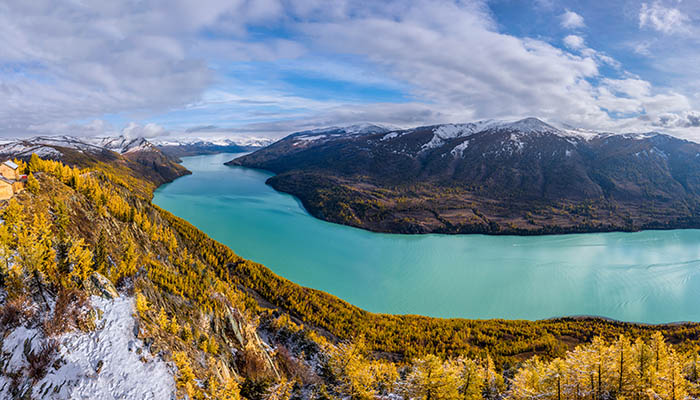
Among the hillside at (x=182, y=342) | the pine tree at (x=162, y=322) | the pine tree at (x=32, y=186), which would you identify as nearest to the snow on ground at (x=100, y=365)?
the hillside at (x=182, y=342)

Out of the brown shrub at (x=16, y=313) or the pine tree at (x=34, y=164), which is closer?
the brown shrub at (x=16, y=313)

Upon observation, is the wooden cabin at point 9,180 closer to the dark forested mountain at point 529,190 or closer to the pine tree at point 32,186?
the pine tree at point 32,186

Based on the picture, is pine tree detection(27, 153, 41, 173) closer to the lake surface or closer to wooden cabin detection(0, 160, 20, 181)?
wooden cabin detection(0, 160, 20, 181)

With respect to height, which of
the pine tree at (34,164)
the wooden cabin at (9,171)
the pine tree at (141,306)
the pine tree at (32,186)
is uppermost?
the pine tree at (34,164)

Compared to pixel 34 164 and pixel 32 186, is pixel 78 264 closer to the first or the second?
pixel 32 186

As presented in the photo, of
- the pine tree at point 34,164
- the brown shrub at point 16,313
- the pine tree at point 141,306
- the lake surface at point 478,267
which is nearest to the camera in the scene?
the brown shrub at point 16,313

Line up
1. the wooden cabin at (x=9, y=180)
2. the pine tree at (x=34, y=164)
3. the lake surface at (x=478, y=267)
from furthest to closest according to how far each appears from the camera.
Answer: the lake surface at (x=478, y=267)
the pine tree at (x=34, y=164)
the wooden cabin at (x=9, y=180)

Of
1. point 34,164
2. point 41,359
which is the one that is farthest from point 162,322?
point 34,164

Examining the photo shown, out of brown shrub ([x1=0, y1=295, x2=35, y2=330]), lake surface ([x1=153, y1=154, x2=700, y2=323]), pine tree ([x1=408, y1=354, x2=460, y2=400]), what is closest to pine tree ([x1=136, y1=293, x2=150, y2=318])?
brown shrub ([x1=0, y1=295, x2=35, y2=330])
